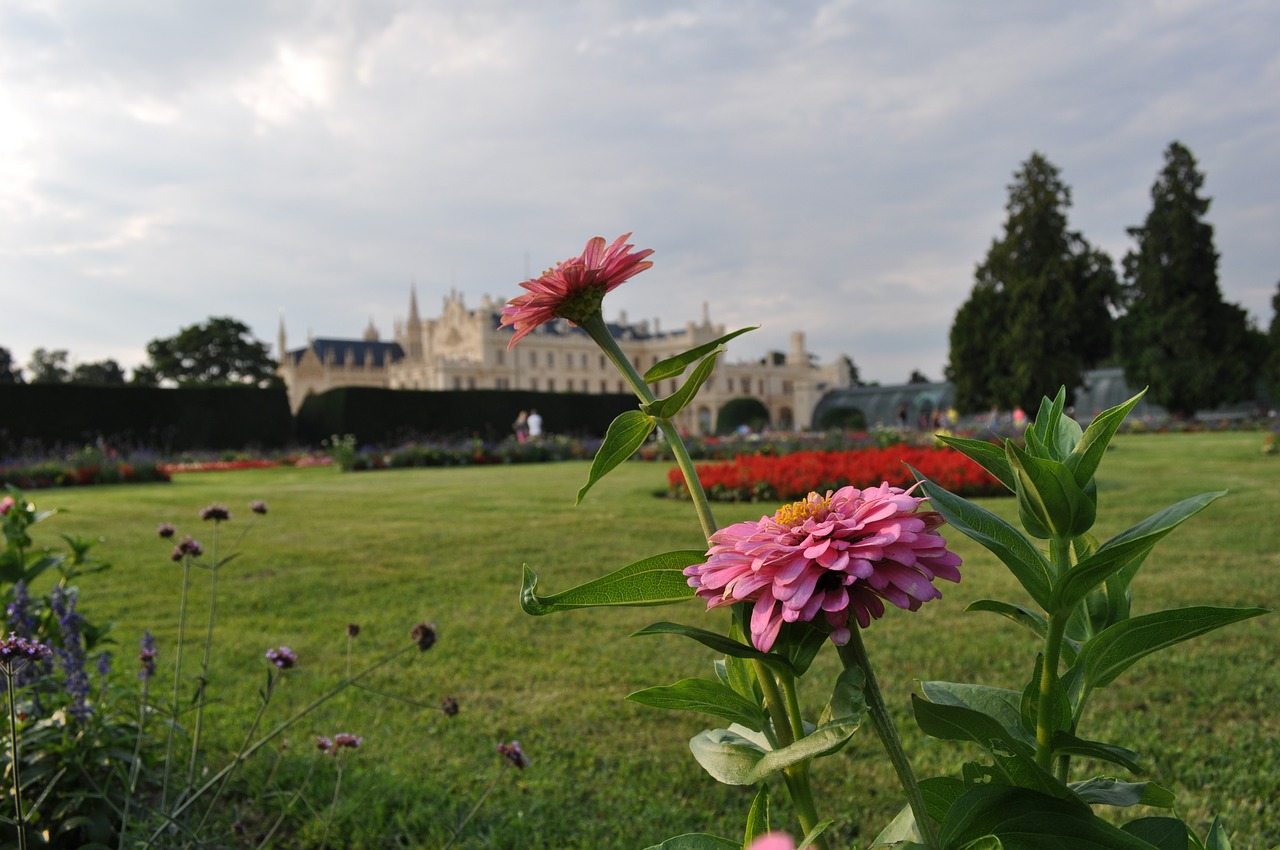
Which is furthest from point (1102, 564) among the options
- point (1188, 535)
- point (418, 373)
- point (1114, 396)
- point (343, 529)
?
point (418, 373)

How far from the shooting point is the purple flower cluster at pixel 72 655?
197 cm

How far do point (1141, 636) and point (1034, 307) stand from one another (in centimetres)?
3293

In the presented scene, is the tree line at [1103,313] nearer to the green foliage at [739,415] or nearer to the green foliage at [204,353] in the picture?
the green foliage at [739,415]

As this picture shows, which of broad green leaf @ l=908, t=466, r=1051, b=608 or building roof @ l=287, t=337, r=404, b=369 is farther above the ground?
building roof @ l=287, t=337, r=404, b=369

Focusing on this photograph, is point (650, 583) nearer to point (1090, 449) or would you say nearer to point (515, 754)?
point (1090, 449)

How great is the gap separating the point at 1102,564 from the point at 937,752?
2.42m

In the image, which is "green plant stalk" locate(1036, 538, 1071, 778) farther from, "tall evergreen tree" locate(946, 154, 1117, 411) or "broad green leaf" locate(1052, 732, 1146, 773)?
"tall evergreen tree" locate(946, 154, 1117, 411)

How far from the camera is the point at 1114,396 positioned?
39.2 meters

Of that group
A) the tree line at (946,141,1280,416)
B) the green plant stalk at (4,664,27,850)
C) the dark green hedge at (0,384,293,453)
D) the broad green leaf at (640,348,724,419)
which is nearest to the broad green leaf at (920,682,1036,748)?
the broad green leaf at (640,348,724,419)

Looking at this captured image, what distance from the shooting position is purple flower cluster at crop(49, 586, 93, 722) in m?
1.97

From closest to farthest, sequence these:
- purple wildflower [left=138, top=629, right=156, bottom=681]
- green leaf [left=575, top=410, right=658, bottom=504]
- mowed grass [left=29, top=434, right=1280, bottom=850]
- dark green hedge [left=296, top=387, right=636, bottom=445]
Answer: green leaf [left=575, top=410, right=658, bottom=504]
purple wildflower [left=138, top=629, right=156, bottom=681]
mowed grass [left=29, top=434, right=1280, bottom=850]
dark green hedge [left=296, top=387, right=636, bottom=445]

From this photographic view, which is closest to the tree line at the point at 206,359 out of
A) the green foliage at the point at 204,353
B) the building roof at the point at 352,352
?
the green foliage at the point at 204,353

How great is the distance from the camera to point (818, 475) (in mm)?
Answer: 9609

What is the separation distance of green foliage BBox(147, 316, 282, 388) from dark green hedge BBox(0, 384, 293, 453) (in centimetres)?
3162
